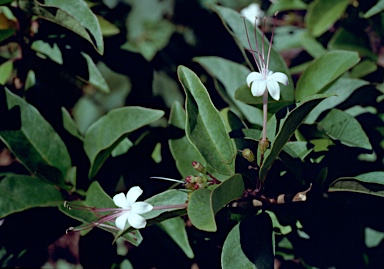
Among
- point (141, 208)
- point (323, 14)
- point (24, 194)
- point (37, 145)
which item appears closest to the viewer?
point (141, 208)

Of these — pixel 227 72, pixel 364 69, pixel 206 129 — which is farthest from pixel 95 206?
pixel 364 69

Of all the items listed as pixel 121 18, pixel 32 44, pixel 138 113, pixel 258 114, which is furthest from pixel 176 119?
pixel 121 18

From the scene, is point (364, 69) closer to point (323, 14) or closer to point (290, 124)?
point (323, 14)

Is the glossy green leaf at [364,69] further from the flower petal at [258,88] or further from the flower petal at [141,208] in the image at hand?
the flower petal at [141,208]

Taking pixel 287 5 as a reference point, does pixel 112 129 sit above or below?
below

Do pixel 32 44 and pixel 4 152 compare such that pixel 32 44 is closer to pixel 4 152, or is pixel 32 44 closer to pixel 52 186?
pixel 52 186

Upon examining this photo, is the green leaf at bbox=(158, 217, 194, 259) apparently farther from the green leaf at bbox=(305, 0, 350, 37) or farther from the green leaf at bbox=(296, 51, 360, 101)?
the green leaf at bbox=(305, 0, 350, 37)
